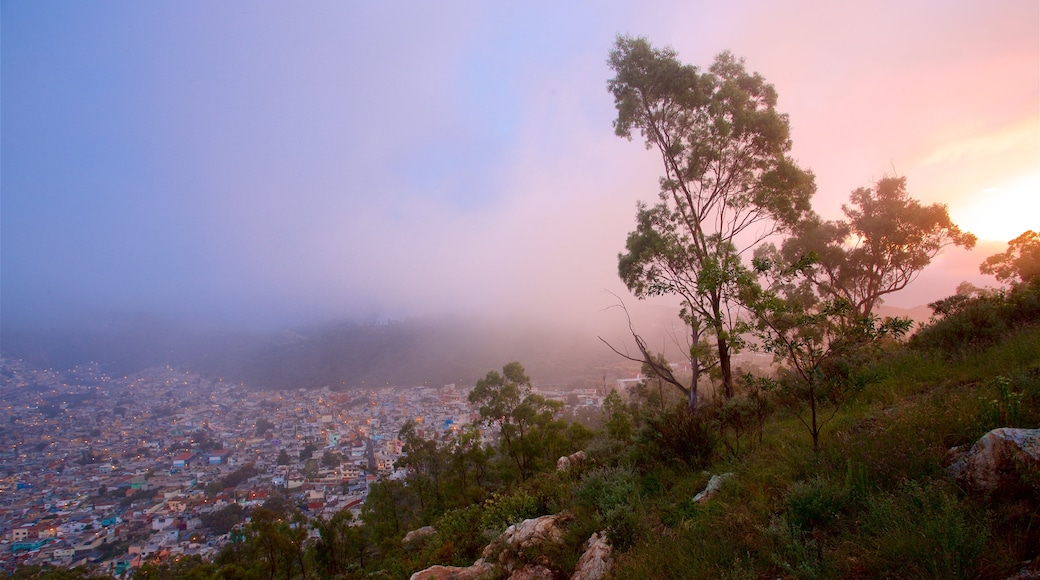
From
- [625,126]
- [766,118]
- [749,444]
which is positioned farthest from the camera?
[625,126]

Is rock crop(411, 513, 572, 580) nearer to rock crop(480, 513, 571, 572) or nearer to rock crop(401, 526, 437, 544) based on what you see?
rock crop(480, 513, 571, 572)

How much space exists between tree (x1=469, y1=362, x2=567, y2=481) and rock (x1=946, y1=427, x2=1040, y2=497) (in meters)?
14.7

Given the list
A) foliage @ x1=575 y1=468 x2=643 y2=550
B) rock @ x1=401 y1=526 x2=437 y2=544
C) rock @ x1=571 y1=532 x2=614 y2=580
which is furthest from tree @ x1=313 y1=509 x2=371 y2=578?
rock @ x1=571 y1=532 x2=614 y2=580

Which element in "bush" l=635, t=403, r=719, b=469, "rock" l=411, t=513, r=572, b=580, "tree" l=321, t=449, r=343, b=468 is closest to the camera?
"rock" l=411, t=513, r=572, b=580

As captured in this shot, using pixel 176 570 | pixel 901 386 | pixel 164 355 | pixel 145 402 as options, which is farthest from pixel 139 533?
pixel 164 355

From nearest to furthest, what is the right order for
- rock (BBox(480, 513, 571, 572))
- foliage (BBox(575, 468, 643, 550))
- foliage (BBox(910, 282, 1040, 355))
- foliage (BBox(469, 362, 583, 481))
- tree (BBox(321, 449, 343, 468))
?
foliage (BBox(575, 468, 643, 550)) → rock (BBox(480, 513, 571, 572)) → foliage (BBox(910, 282, 1040, 355)) → foliage (BBox(469, 362, 583, 481)) → tree (BBox(321, 449, 343, 468))

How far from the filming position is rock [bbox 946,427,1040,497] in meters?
3.06

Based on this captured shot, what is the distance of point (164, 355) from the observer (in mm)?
102312

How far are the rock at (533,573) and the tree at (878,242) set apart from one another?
15483 millimetres

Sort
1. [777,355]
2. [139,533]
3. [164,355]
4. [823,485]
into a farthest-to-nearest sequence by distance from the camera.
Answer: [164,355] < [139,533] < [777,355] < [823,485]

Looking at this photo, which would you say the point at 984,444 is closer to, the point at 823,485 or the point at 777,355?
the point at 823,485

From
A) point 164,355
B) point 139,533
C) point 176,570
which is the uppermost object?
point 164,355

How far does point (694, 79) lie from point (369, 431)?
56.9 m

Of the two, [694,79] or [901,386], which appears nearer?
[901,386]
